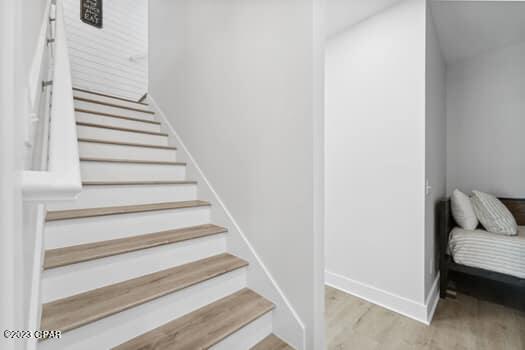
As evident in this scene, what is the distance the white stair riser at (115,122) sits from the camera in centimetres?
214

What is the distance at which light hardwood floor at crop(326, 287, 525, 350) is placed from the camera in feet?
5.36

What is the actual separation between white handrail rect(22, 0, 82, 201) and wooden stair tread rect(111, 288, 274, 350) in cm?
88

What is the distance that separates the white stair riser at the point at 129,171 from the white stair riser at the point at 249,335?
135 cm

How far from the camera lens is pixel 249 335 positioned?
4.14ft

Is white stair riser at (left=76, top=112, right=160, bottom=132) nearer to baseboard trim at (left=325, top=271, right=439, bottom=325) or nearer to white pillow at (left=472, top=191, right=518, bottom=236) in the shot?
baseboard trim at (left=325, top=271, right=439, bottom=325)

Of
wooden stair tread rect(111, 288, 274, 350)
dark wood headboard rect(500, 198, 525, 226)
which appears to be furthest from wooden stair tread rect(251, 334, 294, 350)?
dark wood headboard rect(500, 198, 525, 226)

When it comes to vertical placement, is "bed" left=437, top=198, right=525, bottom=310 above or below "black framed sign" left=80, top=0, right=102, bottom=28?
below

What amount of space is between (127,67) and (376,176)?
393 cm

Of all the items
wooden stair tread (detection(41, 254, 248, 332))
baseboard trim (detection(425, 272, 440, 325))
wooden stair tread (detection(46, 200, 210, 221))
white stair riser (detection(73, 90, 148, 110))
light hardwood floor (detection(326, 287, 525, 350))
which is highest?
white stair riser (detection(73, 90, 148, 110))

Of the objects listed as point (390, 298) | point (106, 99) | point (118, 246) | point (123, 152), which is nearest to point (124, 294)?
point (118, 246)

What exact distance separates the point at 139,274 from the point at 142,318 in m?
0.25

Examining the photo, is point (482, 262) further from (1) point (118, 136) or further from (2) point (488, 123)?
(1) point (118, 136)

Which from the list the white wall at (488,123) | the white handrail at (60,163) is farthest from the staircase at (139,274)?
the white wall at (488,123)

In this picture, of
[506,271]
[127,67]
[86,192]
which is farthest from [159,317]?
[127,67]
